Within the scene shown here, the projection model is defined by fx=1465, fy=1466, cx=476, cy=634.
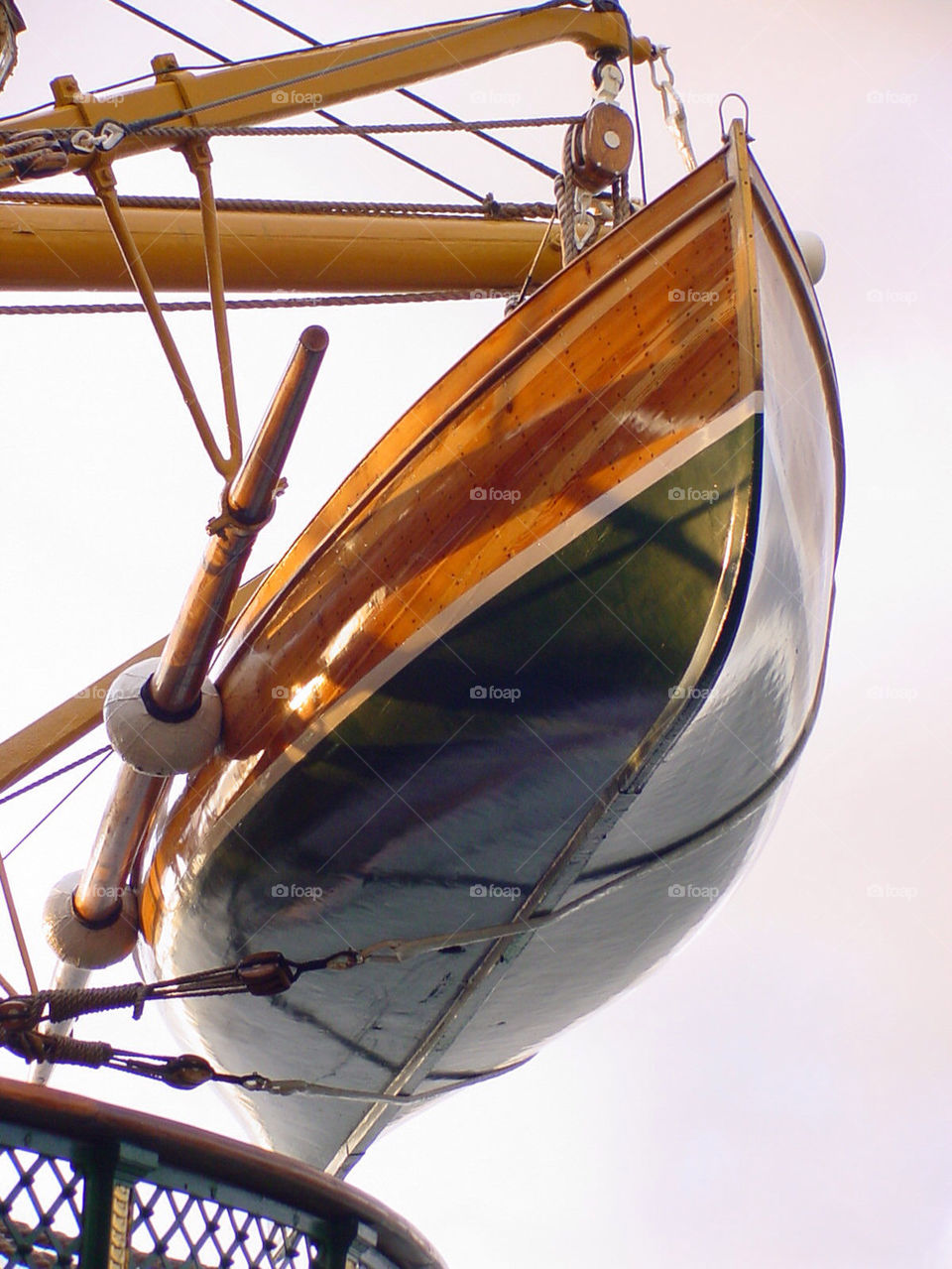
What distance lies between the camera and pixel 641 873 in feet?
19.0

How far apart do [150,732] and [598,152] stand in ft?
11.6

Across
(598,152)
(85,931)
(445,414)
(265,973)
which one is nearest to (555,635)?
(445,414)

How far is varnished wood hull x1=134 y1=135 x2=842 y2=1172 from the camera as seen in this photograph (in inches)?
201

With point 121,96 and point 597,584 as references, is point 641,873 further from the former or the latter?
point 121,96

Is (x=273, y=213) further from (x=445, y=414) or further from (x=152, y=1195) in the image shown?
(x=152, y=1195)

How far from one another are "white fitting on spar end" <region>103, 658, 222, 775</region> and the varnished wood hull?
6.3 inches

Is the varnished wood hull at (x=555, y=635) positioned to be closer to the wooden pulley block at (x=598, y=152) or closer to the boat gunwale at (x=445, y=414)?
the boat gunwale at (x=445, y=414)

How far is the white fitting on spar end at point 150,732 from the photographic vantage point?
19.0 feet

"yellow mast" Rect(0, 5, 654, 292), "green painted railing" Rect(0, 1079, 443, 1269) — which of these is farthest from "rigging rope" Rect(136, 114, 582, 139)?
"green painted railing" Rect(0, 1079, 443, 1269)

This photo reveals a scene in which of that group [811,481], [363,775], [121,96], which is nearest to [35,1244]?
[363,775]

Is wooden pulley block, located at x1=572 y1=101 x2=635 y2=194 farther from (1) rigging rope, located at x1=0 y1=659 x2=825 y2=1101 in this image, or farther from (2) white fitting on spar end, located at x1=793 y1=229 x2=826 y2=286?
(1) rigging rope, located at x1=0 y1=659 x2=825 y2=1101

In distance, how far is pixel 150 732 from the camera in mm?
5781

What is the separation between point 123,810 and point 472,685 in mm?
2428

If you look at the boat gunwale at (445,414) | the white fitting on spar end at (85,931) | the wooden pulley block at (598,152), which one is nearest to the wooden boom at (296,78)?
the wooden pulley block at (598,152)
